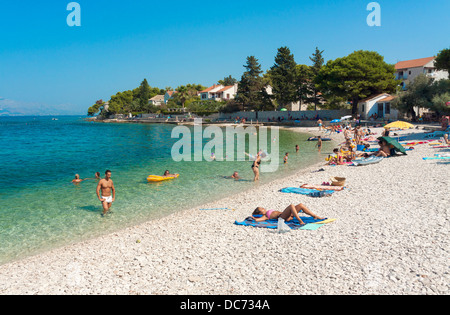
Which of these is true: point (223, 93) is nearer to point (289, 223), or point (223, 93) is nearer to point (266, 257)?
point (289, 223)

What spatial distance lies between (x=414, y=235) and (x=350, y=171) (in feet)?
29.8

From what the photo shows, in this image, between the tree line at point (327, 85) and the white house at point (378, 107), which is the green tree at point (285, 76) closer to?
the tree line at point (327, 85)

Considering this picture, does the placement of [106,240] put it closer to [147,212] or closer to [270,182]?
[147,212]

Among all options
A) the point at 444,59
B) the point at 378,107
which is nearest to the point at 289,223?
the point at 444,59

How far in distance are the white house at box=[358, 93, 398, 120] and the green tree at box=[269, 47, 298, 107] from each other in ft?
52.7

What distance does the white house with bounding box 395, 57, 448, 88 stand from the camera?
2422 inches

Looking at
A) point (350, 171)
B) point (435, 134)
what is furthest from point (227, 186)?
point (435, 134)

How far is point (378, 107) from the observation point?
147 feet

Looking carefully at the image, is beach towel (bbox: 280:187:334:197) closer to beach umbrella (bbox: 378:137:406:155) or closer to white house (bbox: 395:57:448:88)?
beach umbrella (bbox: 378:137:406:155)

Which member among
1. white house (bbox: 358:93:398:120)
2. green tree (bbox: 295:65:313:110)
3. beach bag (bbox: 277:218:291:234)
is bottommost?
beach bag (bbox: 277:218:291:234)

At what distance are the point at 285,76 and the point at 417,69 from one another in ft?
89.4

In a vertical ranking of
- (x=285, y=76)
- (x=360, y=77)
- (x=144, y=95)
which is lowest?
(x=360, y=77)

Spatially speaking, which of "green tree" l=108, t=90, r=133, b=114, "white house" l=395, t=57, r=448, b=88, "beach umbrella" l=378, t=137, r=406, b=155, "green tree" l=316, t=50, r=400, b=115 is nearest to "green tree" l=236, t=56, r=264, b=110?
"green tree" l=316, t=50, r=400, b=115

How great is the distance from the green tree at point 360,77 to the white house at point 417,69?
42.7 feet
